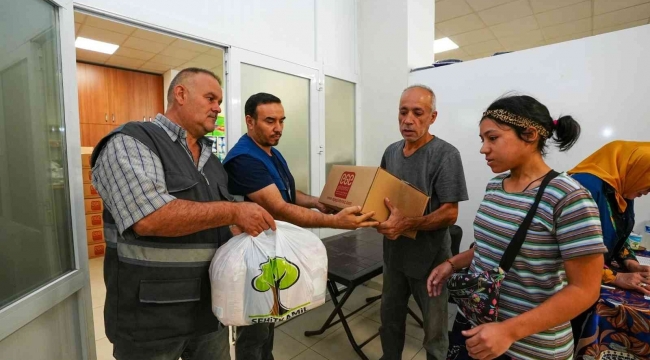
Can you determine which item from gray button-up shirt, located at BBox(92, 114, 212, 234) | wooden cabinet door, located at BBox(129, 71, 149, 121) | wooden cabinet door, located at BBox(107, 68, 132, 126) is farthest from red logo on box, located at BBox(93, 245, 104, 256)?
gray button-up shirt, located at BBox(92, 114, 212, 234)

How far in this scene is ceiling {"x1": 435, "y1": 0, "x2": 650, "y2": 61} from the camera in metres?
3.71

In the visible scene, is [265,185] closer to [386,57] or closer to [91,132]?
[386,57]

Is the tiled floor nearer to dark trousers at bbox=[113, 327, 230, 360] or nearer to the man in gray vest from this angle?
dark trousers at bbox=[113, 327, 230, 360]

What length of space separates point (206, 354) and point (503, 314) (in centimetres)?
110

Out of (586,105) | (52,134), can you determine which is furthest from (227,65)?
(586,105)

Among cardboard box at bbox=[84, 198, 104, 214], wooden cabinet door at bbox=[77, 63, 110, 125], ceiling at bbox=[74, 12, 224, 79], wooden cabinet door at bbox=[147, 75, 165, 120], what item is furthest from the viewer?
wooden cabinet door at bbox=[147, 75, 165, 120]

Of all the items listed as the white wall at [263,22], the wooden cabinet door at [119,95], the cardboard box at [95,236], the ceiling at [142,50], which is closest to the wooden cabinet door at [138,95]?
the wooden cabinet door at [119,95]

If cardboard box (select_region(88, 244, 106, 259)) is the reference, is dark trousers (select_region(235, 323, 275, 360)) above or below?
above

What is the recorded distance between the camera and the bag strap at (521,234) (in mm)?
852

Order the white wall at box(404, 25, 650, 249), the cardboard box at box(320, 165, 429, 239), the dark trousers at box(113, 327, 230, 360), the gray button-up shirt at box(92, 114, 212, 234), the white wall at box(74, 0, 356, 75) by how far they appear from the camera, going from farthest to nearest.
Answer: the white wall at box(404, 25, 650, 249) < the white wall at box(74, 0, 356, 75) < the cardboard box at box(320, 165, 429, 239) < the dark trousers at box(113, 327, 230, 360) < the gray button-up shirt at box(92, 114, 212, 234)

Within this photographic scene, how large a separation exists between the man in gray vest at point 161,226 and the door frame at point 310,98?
1.12 meters

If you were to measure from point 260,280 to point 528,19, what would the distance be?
16.2 ft

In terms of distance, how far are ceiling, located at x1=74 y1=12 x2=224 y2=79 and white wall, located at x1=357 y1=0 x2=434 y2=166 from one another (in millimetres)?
1943

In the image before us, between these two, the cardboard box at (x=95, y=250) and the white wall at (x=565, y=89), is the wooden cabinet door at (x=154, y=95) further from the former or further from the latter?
the white wall at (x=565, y=89)
